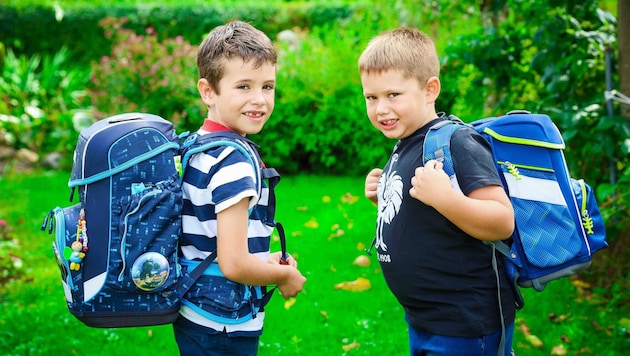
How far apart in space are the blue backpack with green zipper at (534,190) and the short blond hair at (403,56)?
0.69 feet

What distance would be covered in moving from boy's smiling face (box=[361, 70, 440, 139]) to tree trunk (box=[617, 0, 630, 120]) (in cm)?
215

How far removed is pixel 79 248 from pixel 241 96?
26.5 inches

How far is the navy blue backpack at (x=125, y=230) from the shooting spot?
2.06m

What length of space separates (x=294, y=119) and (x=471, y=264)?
561 centimetres

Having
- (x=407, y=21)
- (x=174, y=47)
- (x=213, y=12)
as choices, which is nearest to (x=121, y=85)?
(x=174, y=47)

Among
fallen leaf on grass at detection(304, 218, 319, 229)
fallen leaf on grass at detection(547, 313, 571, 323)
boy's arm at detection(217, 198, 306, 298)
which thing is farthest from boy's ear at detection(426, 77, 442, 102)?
fallen leaf on grass at detection(304, 218, 319, 229)

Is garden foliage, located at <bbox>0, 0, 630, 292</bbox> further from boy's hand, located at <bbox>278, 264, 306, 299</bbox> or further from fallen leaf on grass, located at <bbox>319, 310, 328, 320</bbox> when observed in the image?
boy's hand, located at <bbox>278, 264, 306, 299</bbox>

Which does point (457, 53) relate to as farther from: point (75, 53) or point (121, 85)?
point (75, 53)

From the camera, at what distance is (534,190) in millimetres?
2195

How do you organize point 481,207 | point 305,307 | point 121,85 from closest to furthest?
point 481,207 → point 305,307 → point 121,85

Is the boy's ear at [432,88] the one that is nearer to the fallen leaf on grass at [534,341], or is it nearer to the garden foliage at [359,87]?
the garden foliage at [359,87]

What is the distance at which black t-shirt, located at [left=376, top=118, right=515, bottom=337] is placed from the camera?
2217mm

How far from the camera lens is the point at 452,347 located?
223 cm

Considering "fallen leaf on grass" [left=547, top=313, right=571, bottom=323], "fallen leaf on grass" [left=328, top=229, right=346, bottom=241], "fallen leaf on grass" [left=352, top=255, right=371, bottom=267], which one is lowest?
"fallen leaf on grass" [left=328, top=229, right=346, bottom=241]
